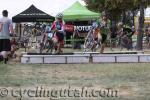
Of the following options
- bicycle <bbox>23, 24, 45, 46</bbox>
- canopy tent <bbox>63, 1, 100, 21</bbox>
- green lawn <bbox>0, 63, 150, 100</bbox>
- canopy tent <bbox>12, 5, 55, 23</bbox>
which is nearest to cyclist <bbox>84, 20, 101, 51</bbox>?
green lawn <bbox>0, 63, 150, 100</bbox>

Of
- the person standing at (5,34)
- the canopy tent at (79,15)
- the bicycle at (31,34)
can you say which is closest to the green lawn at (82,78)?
the person standing at (5,34)

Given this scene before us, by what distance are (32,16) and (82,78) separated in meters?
20.5

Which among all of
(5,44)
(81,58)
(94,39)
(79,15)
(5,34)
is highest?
(79,15)

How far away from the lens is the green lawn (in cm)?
1175

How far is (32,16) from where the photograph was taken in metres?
34.2

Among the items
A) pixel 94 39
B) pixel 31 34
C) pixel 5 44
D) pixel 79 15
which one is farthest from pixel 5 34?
pixel 79 15

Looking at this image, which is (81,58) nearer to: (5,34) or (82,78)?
(5,34)

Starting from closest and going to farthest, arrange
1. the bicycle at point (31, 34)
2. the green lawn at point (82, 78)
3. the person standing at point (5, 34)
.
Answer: the green lawn at point (82, 78) < the person standing at point (5, 34) < the bicycle at point (31, 34)

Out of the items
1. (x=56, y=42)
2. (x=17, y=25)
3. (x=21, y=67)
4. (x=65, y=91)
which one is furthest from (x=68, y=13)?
(x=65, y=91)

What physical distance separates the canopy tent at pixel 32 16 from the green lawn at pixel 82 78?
1567 cm

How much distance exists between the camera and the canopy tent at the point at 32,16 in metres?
33.9

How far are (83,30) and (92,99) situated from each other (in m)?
28.9

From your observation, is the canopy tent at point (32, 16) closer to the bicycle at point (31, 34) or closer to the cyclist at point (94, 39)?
the bicycle at point (31, 34)

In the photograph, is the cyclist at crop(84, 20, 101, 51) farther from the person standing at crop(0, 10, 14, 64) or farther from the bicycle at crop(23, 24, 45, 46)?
the bicycle at crop(23, 24, 45, 46)
